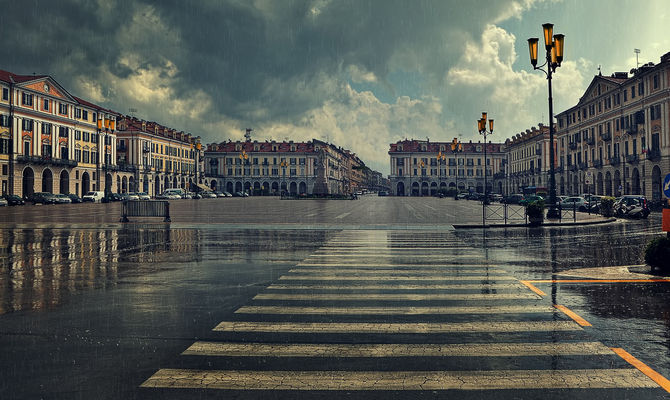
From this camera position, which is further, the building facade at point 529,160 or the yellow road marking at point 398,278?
the building facade at point 529,160

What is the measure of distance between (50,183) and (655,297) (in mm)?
74280

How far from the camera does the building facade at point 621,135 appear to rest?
166 feet

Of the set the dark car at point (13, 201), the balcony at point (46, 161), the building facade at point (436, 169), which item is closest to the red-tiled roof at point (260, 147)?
the building facade at point (436, 169)

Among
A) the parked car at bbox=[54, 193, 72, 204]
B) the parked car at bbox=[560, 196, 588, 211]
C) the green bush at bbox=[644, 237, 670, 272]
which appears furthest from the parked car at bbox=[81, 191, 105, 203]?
the green bush at bbox=[644, 237, 670, 272]

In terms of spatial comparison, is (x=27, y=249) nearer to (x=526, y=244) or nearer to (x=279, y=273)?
(x=279, y=273)

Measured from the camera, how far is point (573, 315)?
6066 millimetres

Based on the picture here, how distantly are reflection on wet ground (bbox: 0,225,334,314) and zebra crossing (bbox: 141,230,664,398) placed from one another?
356 centimetres

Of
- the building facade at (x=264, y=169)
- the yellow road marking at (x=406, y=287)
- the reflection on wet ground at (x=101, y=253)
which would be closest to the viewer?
the yellow road marking at (x=406, y=287)

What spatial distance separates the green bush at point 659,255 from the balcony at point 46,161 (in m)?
68.4

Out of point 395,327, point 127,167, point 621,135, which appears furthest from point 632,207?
point 127,167

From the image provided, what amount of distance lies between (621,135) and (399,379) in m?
67.6

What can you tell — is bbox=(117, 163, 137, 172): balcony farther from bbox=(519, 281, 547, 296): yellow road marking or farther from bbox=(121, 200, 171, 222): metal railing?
bbox=(519, 281, 547, 296): yellow road marking

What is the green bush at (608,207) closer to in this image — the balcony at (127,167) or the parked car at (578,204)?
the parked car at (578,204)

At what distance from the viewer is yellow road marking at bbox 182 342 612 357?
4629 mm
